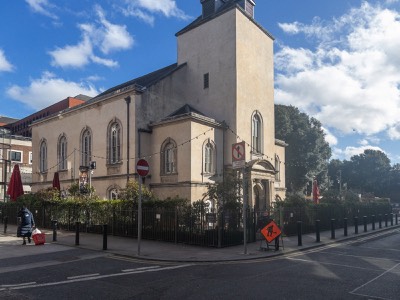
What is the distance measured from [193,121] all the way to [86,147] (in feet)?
36.8

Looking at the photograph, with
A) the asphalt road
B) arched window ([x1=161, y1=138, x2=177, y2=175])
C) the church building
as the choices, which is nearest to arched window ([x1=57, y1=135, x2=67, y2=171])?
the church building

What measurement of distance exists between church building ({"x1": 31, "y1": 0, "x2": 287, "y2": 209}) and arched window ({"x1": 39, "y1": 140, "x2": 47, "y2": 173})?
2.62 metres

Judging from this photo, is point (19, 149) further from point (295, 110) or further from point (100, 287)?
point (100, 287)

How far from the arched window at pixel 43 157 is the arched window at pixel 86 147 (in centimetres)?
712

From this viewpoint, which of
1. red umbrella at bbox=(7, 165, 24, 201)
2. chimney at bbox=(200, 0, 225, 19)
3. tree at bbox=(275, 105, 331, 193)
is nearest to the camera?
red umbrella at bbox=(7, 165, 24, 201)

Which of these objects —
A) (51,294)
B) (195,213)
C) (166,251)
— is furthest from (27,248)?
(51,294)

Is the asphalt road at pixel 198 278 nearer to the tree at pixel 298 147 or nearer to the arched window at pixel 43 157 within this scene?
the arched window at pixel 43 157

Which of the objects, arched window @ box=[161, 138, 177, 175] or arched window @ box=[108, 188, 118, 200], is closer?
arched window @ box=[161, 138, 177, 175]

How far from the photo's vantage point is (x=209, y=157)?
26.7 metres

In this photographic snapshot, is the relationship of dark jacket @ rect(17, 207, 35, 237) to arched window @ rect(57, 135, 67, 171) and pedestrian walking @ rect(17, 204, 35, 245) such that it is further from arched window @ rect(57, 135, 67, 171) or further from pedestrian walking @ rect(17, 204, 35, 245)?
arched window @ rect(57, 135, 67, 171)

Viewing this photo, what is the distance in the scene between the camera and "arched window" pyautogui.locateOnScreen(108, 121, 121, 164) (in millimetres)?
27859

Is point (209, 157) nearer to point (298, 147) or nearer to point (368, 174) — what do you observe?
point (298, 147)

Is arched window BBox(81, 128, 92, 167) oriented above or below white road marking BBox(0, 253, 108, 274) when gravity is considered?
above

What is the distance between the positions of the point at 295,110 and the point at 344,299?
52.5 m
